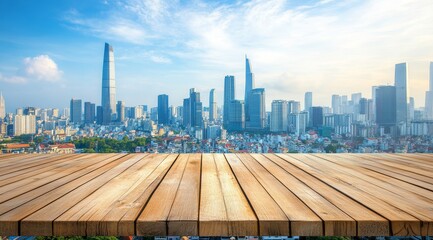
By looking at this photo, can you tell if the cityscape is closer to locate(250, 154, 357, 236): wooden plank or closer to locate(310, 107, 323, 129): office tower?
locate(310, 107, 323, 129): office tower

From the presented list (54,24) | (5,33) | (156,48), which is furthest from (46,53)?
(156,48)

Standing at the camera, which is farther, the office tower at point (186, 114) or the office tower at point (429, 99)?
the office tower at point (186, 114)

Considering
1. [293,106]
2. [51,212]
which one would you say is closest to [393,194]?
[51,212]

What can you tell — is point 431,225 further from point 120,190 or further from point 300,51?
point 300,51

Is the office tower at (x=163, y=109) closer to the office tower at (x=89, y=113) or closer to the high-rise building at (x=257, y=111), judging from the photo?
the office tower at (x=89, y=113)

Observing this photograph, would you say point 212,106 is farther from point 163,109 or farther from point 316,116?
point 316,116

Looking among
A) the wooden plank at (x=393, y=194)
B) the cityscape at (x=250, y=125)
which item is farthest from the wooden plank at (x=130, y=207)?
the cityscape at (x=250, y=125)

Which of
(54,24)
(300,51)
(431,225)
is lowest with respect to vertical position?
(431,225)
